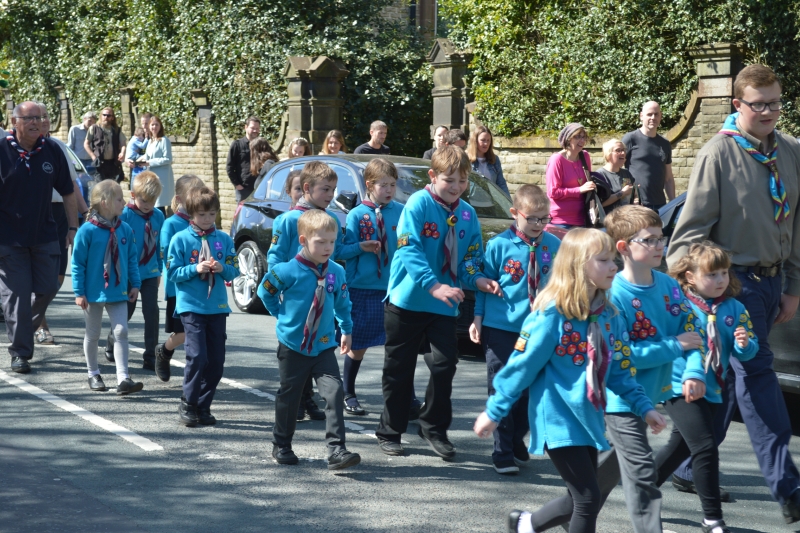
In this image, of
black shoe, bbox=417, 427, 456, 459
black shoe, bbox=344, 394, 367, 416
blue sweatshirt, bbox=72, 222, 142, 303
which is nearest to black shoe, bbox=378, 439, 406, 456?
black shoe, bbox=417, 427, 456, 459

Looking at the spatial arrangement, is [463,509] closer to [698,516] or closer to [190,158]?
[698,516]

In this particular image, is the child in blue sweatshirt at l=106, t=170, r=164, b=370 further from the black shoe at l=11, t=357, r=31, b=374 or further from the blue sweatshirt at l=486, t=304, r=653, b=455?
the blue sweatshirt at l=486, t=304, r=653, b=455

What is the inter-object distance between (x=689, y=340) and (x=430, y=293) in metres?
1.77

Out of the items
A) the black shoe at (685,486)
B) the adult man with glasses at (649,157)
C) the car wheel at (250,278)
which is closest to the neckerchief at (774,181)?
the black shoe at (685,486)

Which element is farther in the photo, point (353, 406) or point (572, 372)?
point (353, 406)

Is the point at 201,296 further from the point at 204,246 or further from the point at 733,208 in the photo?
the point at 733,208

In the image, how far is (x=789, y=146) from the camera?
5055 mm

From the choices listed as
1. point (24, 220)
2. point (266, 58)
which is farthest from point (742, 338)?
point (266, 58)

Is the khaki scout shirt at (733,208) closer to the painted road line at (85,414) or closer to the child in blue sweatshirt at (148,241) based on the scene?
the painted road line at (85,414)

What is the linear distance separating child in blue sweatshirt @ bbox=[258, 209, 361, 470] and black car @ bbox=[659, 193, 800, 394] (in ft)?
7.05

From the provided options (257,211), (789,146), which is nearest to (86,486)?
(789,146)

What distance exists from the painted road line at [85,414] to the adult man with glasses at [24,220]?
1.21ft

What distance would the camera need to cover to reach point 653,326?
4.35 metres

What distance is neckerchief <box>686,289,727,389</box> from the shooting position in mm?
4605
